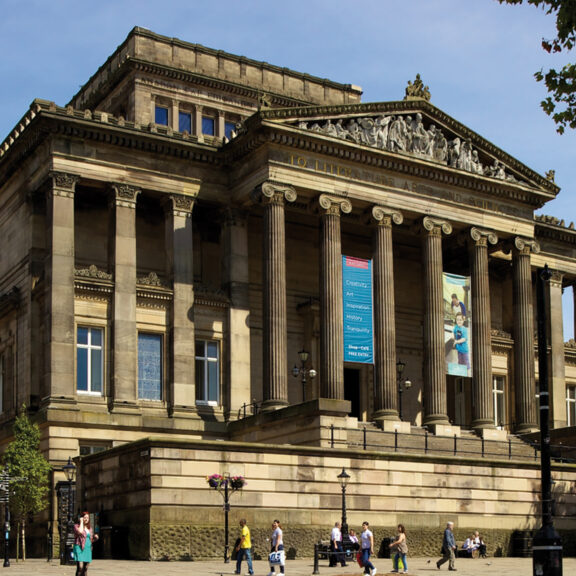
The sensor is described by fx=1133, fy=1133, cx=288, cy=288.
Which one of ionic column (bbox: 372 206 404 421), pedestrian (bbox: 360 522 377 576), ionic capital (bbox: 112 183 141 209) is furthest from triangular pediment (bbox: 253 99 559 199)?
pedestrian (bbox: 360 522 377 576)

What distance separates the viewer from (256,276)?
59844 mm

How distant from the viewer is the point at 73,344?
52031 mm

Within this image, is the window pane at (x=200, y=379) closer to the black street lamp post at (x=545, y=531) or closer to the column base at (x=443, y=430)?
the column base at (x=443, y=430)

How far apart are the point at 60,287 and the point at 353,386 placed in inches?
745

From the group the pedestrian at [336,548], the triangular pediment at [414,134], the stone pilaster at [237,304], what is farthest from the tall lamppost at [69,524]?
the triangular pediment at [414,134]

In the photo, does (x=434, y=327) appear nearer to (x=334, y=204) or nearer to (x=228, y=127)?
(x=334, y=204)

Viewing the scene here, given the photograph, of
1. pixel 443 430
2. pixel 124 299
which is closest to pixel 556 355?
pixel 443 430

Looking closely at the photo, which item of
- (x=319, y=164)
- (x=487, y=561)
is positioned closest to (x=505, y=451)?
(x=487, y=561)

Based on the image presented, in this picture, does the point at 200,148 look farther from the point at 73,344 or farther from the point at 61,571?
the point at 61,571

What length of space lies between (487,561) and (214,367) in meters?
18.7

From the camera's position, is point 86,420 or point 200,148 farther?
point 200,148

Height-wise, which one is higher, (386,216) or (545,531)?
(386,216)

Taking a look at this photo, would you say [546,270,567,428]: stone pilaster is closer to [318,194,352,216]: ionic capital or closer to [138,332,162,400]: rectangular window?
[318,194,352,216]: ionic capital

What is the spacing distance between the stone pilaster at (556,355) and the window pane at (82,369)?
91.5 feet
